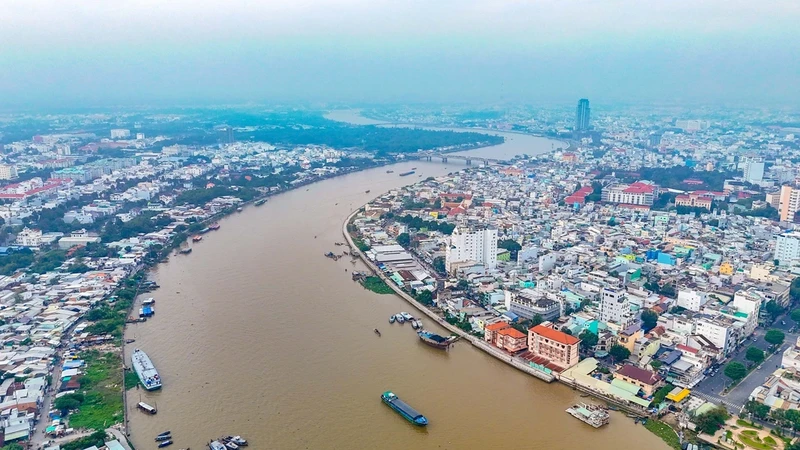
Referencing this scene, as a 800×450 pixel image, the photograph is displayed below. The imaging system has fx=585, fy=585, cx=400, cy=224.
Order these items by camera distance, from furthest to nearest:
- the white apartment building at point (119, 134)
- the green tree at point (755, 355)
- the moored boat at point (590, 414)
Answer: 1. the white apartment building at point (119, 134)
2. the green tree at point (755, 355)
3. the moored boat at point (590, 414)

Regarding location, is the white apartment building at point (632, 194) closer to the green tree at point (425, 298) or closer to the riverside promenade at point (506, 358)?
the riverside promenade at point (506, 358)

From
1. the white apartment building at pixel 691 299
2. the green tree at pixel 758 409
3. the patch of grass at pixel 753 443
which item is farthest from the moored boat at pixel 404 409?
the white apartment building at pixel 691 299

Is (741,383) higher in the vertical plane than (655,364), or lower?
lower

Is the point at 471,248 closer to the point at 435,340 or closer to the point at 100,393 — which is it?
the point at 435,340

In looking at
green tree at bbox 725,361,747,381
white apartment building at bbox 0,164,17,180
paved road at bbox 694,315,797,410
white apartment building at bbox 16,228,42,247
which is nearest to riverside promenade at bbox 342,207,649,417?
paved road at bbox 694,315,797,410

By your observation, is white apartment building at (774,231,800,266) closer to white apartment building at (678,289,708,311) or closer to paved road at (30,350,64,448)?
white apartment building at (678,289,708,311)

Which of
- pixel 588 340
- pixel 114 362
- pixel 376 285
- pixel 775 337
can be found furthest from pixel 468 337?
pixel 114 362

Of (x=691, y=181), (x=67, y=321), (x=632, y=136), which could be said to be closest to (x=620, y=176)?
(x=691, y=181)
